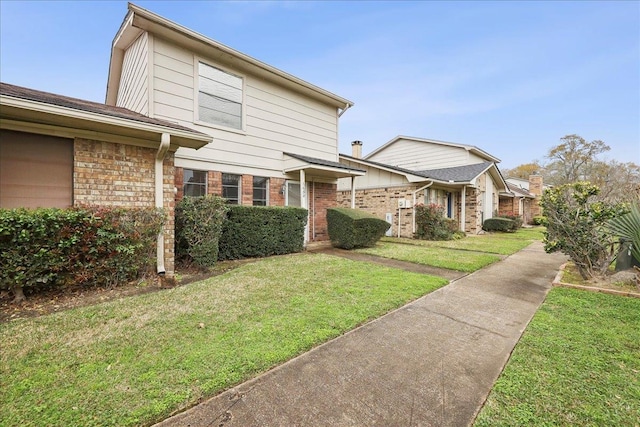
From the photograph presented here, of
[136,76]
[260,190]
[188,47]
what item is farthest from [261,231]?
[136,76]

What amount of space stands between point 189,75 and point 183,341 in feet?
23.3

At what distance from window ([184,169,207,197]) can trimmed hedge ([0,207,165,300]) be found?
2.00m

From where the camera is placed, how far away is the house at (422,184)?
1337 centimetres

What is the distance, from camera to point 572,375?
2396 mm

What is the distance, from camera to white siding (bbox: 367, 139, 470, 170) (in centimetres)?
1947

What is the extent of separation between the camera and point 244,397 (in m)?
2.10

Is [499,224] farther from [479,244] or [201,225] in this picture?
[201,225]

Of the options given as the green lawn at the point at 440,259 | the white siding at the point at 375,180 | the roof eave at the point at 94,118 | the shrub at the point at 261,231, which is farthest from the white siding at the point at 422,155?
the roof eave at the point at 94,118

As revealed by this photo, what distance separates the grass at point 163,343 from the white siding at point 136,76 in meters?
5.26

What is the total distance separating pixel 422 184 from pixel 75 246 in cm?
1286

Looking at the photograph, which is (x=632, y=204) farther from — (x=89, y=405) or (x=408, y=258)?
(x=89, y=405)

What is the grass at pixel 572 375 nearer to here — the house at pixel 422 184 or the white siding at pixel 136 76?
the house at pixel 422 184

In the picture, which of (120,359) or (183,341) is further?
(183,341)

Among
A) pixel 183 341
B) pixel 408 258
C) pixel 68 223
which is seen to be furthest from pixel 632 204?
pixel 68 223
